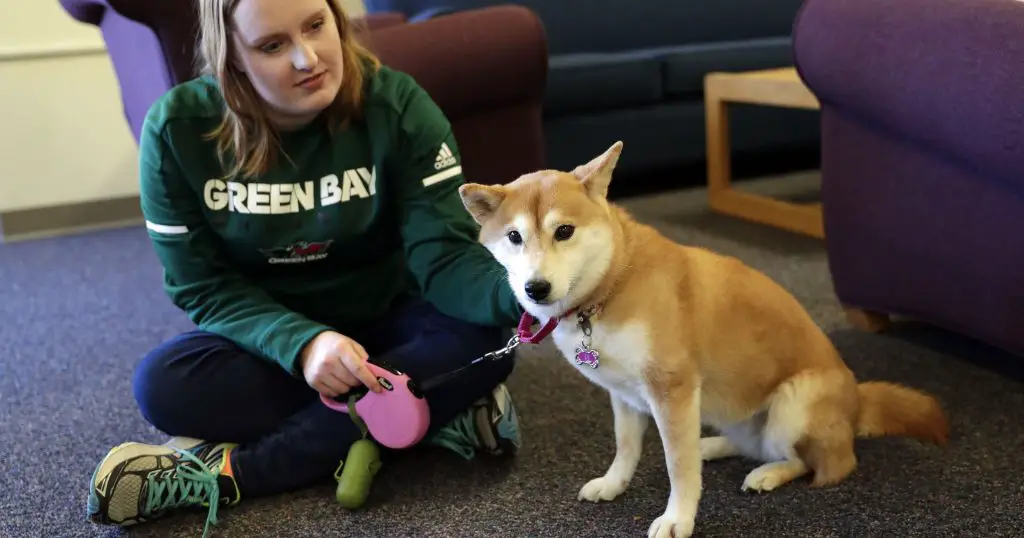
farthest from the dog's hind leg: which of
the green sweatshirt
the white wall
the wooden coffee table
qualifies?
the white wall

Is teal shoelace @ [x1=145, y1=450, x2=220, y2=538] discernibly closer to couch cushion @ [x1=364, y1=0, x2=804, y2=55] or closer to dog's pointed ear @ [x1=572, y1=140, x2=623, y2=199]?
dog's pointed ear @ [x1=572, y1=140, x2=623, y2=199]

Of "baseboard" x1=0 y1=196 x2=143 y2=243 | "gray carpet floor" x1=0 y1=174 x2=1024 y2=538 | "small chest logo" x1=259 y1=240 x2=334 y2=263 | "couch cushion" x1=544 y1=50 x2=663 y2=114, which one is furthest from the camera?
"baseboard" x1=0 y1=196 x2=143 y2=243

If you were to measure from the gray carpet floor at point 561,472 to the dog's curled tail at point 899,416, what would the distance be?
0.13 ft

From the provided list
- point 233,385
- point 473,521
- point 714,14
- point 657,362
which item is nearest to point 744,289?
point 657,362

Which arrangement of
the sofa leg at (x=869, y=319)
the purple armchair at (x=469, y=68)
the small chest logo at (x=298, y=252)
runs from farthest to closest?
the purple armchair at (x=469, y=68) → the sofa leg at (x=869, y=319) → the small chest logo at (x=298, y=252)

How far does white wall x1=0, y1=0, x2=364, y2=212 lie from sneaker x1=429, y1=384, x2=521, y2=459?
273 cm

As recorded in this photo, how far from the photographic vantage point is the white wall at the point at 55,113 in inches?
127

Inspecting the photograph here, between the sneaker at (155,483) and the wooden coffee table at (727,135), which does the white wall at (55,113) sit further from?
the sneaker at (155,483)

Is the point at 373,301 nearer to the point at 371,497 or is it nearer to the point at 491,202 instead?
the point at 371,497

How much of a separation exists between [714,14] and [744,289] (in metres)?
2.98

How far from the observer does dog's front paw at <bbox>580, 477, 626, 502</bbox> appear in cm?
118

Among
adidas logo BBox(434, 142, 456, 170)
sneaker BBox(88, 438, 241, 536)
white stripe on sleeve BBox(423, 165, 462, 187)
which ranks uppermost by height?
adidas logo BBox(434, 142, 456, 170)

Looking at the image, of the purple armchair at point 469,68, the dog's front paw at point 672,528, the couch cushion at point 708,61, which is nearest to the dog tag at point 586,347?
the dog's front paw at point 672,528

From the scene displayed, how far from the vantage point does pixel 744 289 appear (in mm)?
1162
